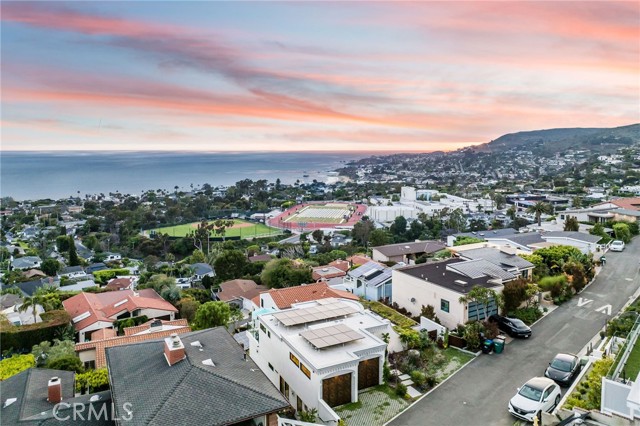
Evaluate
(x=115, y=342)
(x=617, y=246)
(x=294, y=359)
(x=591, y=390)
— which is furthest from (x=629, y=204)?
(x=115, y=342)

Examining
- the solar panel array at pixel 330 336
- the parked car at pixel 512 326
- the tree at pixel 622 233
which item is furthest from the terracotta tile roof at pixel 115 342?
the tree at pixel 622 233

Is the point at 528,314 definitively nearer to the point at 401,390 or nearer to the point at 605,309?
the point at 605,309

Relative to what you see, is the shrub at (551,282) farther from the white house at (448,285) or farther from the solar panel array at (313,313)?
the solar panel array at (313,313)

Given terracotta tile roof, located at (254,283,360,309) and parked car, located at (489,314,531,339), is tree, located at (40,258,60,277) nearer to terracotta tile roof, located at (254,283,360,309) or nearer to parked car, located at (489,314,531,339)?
terracotta tile roof, located at (254,283,360,309)

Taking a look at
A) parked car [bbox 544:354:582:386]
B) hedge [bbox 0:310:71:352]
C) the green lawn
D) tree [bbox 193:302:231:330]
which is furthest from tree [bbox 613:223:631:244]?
hedge [bbox 0:310:71:352]

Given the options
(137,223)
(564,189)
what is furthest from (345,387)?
(564,189)
